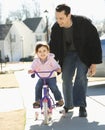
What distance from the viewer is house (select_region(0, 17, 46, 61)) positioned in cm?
8981

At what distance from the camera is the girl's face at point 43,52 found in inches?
316

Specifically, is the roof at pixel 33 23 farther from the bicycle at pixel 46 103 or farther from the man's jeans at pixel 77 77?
the bicycle at pixel 46 103

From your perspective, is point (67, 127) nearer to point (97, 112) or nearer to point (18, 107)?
point (97, 112)

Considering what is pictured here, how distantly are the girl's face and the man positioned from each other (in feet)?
1.59

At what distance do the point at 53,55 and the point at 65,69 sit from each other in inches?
18.9

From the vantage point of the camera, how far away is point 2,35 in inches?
3548

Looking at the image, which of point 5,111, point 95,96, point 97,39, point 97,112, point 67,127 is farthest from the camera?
point 95,96

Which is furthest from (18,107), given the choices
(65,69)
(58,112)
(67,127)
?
(67,127)

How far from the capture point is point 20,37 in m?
93.9

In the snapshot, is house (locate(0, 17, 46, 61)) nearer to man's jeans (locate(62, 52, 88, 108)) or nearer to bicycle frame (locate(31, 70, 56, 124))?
man's jeans (locate(62, 52, 88, 108))

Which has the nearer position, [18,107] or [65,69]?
[65,69]

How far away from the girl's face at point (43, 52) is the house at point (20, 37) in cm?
8081

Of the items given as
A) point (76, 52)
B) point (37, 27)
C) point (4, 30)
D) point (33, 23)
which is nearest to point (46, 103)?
point (76, 52)

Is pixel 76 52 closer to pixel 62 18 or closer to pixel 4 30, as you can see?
pixel 62 18
